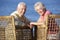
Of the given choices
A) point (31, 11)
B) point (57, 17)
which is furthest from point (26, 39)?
point (31, 11)

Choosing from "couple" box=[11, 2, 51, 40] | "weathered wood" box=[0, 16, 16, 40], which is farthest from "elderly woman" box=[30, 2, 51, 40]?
"weathered wood" box=[0, 16, 16, 40]

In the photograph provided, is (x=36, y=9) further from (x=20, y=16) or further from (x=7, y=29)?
(x=7, y=29)

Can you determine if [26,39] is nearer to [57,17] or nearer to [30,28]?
[30,28]

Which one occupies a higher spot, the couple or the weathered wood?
the couple

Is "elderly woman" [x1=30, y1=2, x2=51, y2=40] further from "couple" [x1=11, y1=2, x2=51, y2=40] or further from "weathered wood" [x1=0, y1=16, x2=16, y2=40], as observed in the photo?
"weathered wood" [x1=0, y1=16, x2=16, y2=40]

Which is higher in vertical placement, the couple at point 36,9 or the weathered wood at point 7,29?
the couple at point 36,9

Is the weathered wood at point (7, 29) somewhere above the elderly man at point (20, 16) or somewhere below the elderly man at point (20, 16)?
A: below

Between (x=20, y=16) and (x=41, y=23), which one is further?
(x=20, y=16)

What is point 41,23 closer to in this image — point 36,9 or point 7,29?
point 36,9

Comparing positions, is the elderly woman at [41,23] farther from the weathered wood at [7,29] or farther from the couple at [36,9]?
the weathered wood at [7,29]

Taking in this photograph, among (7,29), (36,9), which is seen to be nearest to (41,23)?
(36,9)

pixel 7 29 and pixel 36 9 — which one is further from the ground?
pixel 36 9

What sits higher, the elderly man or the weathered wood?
the elderly man

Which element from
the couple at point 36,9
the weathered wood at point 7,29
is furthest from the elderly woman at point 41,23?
the weathered wood at point 7,29
